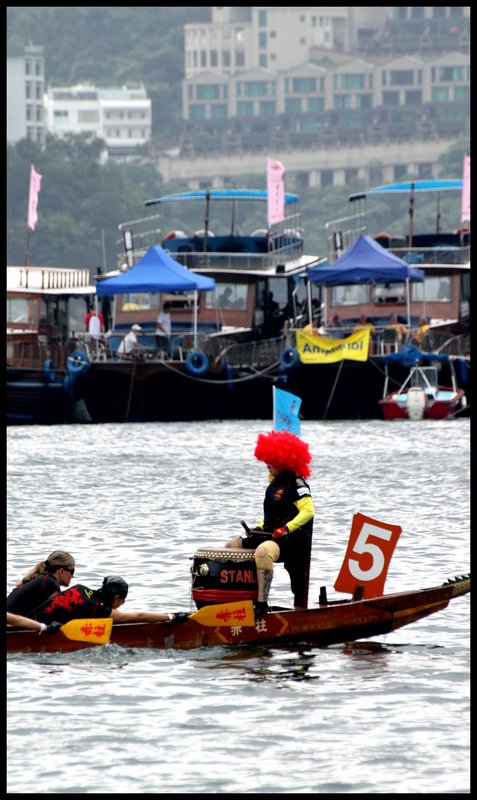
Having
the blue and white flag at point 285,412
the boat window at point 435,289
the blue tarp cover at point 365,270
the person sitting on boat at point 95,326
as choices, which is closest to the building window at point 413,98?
the boat window at point 435,289

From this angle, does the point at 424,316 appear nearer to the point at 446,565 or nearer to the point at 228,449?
the point at 228,449

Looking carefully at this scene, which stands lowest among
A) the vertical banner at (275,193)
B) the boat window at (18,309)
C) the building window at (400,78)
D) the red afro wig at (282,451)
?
the red afro wig at (282,451)

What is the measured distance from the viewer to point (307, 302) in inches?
1951

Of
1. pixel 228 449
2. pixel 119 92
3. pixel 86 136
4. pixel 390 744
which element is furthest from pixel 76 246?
pixel 390 744

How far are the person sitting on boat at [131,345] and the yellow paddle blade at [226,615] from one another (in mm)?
28583

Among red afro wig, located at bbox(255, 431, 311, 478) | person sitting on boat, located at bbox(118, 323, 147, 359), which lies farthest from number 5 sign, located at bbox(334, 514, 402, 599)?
person sitting on boat, located at bbox(118, 323, 147, 359)

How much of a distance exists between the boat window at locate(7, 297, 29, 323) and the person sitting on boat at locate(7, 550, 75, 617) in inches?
1267

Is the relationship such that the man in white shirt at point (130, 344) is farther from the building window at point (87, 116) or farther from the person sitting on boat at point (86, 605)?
the building window at point (87, 116)

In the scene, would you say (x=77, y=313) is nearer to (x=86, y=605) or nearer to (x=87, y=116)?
(x=86, y=605)

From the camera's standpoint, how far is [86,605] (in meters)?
14.7

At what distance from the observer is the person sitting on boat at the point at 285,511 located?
15.0 meters

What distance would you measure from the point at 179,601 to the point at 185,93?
175 metres

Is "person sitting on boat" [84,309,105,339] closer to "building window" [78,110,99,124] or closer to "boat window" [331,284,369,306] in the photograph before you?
"boat window" [331,284,369,306]

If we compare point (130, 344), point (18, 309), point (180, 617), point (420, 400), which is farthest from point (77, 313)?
point (180, 617)
